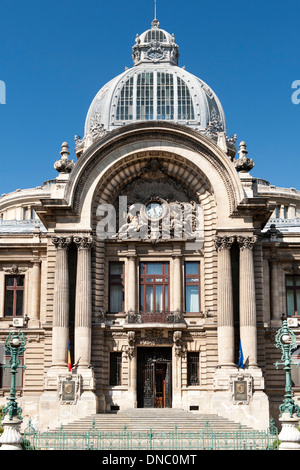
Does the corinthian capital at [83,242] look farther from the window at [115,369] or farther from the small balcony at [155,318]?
the window at [115,369]

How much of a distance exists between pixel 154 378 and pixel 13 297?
10590mm

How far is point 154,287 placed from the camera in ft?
137

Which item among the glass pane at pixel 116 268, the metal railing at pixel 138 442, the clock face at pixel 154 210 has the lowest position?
the metal railing at pixel 138 442

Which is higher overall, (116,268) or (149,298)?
(116,268)

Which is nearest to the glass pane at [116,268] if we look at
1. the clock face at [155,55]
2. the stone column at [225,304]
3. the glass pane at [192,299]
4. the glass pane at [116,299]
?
the glass pane at [116,299]

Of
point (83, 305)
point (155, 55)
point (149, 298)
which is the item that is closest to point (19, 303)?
point (83, 305)

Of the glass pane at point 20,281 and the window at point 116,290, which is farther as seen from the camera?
the glass pane at point 20,281

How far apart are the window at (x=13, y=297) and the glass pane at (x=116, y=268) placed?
21.7 feet

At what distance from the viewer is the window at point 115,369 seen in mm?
40594

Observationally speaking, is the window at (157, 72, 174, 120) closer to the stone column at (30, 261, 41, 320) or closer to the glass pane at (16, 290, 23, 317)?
the stone column at (30, 261, 41, 320)

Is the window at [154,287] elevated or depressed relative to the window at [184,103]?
depressed

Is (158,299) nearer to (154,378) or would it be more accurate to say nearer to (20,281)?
(154,378)

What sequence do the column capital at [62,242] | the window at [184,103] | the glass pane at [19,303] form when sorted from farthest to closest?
the window at [184,103]
the glass pane at [19,303]
the column capital at [62,242]

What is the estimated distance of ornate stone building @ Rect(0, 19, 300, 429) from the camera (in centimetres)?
3859
